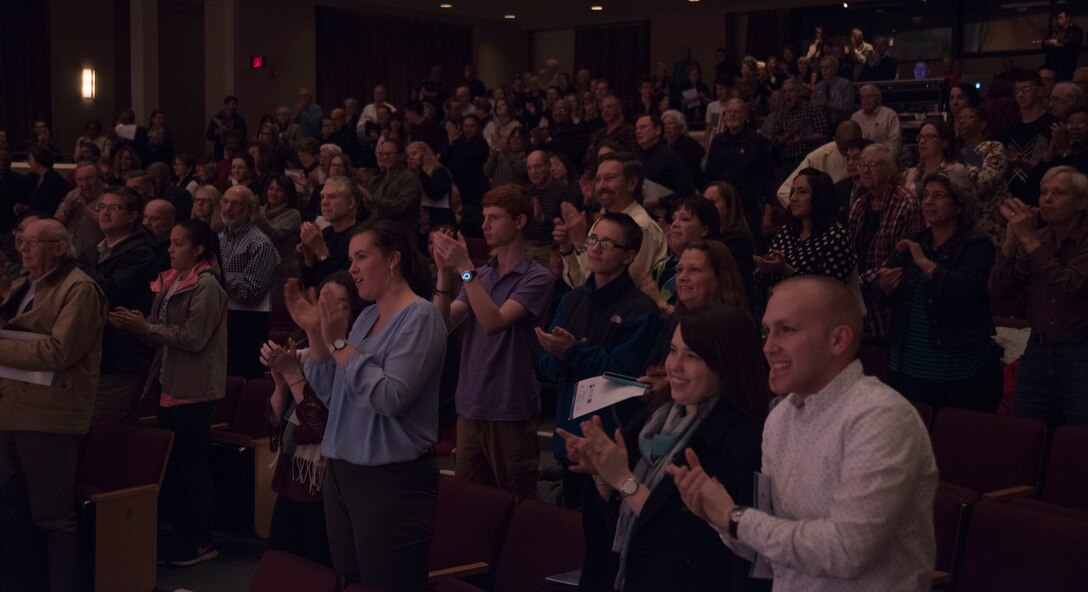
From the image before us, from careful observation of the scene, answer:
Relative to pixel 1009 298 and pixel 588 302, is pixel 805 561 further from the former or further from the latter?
pixel 1009 298

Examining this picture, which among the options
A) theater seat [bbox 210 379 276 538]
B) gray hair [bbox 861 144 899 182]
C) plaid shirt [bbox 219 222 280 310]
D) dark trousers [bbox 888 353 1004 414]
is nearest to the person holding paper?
dark trousers [bbox 888 353 1004 414]

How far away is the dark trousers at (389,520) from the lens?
3020 millimetres

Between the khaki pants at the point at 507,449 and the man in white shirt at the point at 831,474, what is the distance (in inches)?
73.3

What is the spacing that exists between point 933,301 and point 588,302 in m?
1.42

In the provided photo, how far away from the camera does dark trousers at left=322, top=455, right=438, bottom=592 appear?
3.02 m

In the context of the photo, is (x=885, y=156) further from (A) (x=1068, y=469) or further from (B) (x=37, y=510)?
(B) (x=37, y=510)

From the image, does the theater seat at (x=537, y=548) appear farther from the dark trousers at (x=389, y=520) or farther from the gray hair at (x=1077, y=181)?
the gray hair at (x=1077, y=181)

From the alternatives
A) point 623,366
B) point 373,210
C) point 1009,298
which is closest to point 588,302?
point 623,366

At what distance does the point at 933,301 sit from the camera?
4305mm

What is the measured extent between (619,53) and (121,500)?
646 inches

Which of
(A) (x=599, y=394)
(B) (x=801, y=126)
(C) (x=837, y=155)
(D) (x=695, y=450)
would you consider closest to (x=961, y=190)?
(A) (x=599, y=394)

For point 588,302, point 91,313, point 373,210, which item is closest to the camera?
point 588,302

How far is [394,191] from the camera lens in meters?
7.57

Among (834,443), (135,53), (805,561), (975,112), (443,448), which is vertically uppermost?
(135,53)
